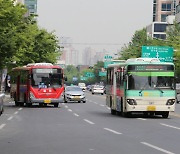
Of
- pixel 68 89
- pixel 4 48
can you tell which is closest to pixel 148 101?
pixel 4 48

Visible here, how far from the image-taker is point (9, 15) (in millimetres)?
43844

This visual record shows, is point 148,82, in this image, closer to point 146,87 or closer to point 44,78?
point 146,87

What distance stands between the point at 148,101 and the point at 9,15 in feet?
58.2

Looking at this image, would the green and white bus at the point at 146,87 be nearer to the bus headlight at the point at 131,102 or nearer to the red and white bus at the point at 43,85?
the bus headlight at the point at 131,102

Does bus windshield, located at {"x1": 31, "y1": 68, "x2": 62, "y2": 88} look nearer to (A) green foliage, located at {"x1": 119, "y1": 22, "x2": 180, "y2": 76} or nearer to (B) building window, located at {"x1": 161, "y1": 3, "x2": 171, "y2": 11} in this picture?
(A) green foliage, located at {"x1": 119, "y1": 22, "x2": 180, "y2": 76}

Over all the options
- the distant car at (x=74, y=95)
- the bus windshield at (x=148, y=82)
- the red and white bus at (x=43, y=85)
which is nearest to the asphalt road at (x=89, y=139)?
the bus windshield at (x=148, y=82)

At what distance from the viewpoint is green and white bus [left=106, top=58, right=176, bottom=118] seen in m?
29.0

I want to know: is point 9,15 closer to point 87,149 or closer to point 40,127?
point 40,127

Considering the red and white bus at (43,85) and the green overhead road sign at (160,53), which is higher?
the green overhead road sign at (160,53)

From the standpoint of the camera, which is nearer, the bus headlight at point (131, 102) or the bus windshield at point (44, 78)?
the bus headlight at point (131, 102)

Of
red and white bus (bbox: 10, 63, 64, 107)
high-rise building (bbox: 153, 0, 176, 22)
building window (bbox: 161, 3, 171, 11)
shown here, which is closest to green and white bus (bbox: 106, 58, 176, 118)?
red and white bus (bbox: 10, 63, 64, 107)

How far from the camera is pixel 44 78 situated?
142 feet

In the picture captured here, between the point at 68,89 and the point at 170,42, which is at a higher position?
the point at 170,42

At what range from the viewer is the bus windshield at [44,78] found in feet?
142
